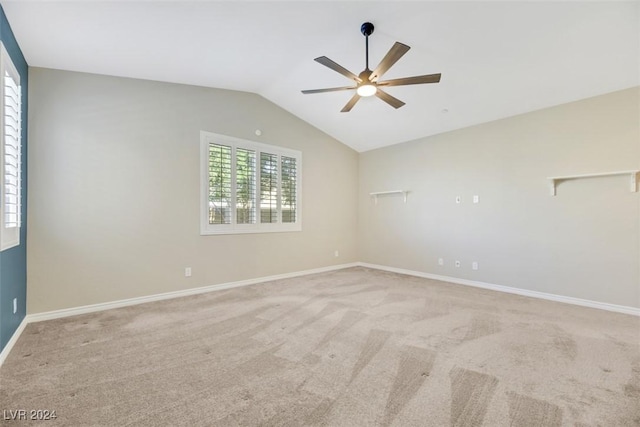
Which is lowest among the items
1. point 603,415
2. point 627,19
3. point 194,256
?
point 603,415

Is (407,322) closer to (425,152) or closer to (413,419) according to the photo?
(413,419)

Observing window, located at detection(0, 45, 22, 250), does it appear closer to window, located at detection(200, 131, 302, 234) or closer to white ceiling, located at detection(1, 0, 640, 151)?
white ceiling, located at detection(1, 0, 640, 151)

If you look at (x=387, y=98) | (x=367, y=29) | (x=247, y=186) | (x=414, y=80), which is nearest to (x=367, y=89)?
(x=387, y=98)

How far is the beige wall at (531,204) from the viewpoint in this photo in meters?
3.54

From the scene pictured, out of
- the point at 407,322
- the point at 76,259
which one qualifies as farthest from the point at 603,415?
the point at 76,259

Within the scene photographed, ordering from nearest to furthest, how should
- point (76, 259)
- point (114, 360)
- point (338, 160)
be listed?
point (114, 360) → point (76, 259) → point (338, 160)

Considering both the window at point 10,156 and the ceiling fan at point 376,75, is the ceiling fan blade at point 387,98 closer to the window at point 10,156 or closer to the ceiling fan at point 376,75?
the ceiling fan at point 376,75

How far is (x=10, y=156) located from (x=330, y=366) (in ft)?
10.7

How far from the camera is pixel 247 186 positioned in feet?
15.7

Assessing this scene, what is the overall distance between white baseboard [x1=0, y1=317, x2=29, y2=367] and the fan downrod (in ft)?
14.4

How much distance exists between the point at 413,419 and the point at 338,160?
5160 millimetres

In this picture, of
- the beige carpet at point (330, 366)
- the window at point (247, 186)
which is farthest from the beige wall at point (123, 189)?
the beige carpet at point (330, 366)

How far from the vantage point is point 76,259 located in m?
3.31

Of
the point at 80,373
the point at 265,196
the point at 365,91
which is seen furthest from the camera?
the point at 265,196
